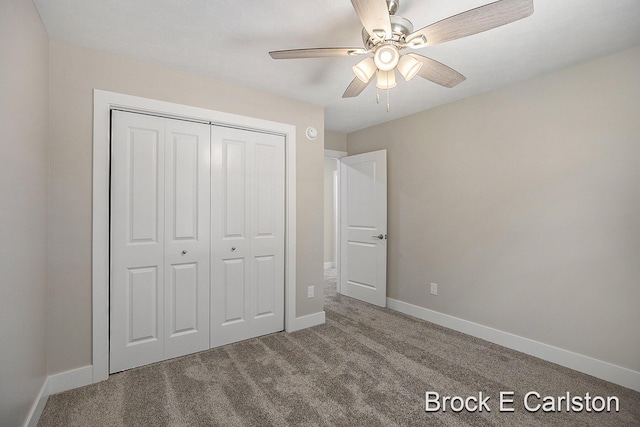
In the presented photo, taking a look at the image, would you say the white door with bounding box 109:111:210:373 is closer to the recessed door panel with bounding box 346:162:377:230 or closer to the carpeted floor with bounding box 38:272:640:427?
the carpeted floor with bounding box 38:272:640:427

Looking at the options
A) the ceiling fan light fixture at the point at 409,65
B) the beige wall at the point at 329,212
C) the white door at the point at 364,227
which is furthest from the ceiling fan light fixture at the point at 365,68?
the beige wall at the point at 329,212

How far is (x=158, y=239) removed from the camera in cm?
243

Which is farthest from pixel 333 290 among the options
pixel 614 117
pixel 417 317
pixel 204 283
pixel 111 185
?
pixel 614 117

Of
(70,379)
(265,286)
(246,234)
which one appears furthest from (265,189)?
(70,379)

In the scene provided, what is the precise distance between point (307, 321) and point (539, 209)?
2418 millimetres

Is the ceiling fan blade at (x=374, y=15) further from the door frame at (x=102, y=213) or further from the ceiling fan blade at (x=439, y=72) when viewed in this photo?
the door frame at (x=102, y=213)

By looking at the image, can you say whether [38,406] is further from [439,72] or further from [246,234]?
[439,72]

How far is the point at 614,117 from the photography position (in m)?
2.22

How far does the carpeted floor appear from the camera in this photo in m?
1.80

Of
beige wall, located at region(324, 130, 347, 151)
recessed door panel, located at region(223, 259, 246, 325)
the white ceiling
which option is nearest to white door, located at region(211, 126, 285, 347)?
recessed door panel, located at region(223, 259, 246, 325)

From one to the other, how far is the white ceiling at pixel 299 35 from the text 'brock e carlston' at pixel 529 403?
7.83 ft

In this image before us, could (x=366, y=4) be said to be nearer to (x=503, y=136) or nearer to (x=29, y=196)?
(x=29, y=196)

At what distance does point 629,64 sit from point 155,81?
352cm

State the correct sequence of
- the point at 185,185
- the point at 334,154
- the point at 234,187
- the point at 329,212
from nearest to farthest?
the point at 185,185 → the point at 234,187 → the point at 334,154 → the point at 329,212
